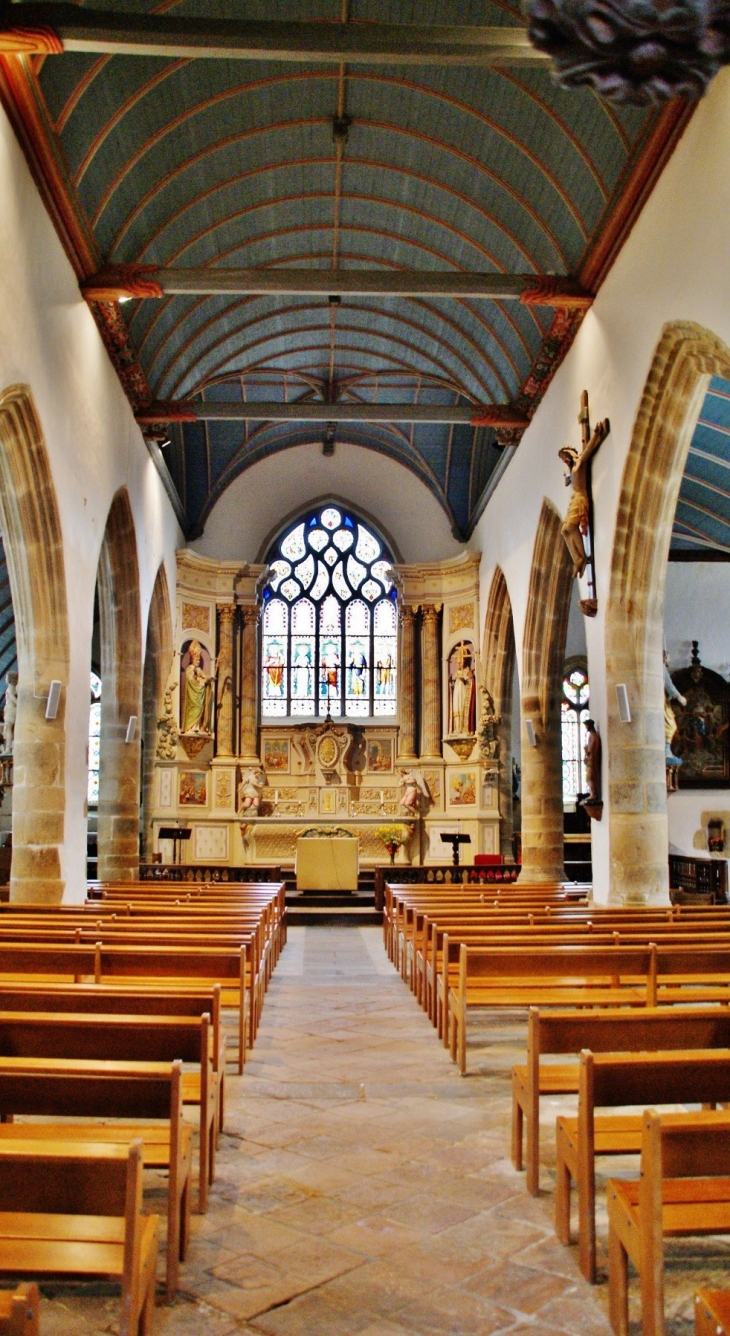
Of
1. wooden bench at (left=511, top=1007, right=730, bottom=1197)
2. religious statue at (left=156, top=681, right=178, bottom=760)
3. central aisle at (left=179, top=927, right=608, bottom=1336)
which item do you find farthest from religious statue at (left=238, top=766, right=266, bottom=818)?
wooden bench at (left=511, top=1007, right=730, bottom=1197)

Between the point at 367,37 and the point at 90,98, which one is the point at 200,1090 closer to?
the point at 367,37

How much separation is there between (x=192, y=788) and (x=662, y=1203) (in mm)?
17250

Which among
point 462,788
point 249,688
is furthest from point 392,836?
point 249,688

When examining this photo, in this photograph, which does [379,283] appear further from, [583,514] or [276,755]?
[276,755]

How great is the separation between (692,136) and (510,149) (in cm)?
346

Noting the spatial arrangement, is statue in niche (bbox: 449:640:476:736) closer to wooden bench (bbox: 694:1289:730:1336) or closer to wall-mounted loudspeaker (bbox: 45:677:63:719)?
wall-mounted loudspeaker (bbox: 45:677:63:719)

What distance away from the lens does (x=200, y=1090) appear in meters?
3.91

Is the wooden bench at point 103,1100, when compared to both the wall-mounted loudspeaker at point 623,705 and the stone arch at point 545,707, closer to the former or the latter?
the wall-mounted loudspeaker at point 623,705

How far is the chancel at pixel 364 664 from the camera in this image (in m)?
3.16

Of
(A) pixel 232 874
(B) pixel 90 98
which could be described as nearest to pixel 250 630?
(A) pixel 232 874

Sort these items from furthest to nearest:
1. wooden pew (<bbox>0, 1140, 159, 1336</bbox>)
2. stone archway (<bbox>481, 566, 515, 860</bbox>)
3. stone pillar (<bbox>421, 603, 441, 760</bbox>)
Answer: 1. stone pillar (<bbox>421, 603, 441, 760</bbox>)
2. stone archway (<bbox>481, 566, 515, 860</bbox>)
3. wooden pew (<bbox>0, 1140, 159, 1336</bbox>)

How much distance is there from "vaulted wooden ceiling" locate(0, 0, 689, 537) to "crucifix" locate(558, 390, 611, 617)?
53.7 inches

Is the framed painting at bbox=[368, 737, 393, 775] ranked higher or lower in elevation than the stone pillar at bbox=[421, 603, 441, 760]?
lower

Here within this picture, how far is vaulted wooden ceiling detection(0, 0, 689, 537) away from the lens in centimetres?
802
